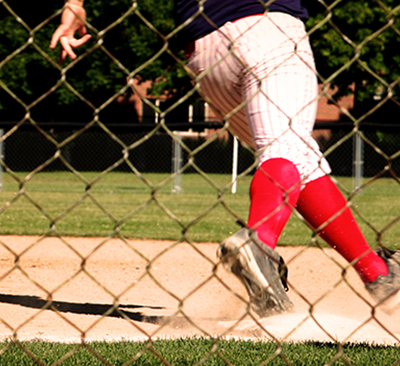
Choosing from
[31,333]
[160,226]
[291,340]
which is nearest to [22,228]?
[160,226]

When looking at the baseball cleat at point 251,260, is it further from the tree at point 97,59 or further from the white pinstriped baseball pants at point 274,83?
the tree at point 97,59

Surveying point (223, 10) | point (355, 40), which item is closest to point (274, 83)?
point (223, 10)

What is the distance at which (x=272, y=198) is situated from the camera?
2.25 metres

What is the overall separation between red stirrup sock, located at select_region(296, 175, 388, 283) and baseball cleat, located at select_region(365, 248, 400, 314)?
0.03 meters

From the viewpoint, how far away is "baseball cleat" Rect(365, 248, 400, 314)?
8.02 feet

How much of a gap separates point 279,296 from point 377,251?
62cm

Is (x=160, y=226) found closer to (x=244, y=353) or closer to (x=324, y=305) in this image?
(x=324, y=305)

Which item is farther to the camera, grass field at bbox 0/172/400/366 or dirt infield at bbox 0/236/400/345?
dirt infield at bbox 0/236/400/345

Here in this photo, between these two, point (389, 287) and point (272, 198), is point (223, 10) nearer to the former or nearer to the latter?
point (272, 198)

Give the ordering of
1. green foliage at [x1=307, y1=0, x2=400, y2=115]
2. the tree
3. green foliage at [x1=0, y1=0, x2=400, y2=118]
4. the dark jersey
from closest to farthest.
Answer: the dark jersey → green foliage at [x1=307, y1=0, x2=400, y2=115] → green foliage at [x1=0, y1=0, x2=400, y2=118] → the tree

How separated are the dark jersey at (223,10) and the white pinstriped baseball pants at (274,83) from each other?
35 mm

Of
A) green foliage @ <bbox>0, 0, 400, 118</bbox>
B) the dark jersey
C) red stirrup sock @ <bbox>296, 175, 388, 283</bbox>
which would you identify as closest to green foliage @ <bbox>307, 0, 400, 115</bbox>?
green foliage @ <bbox>0, 0, 400, 118</bbox>

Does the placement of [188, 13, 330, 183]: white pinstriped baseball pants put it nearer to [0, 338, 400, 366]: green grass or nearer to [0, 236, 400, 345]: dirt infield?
[0, 236, 400, 345]: dirt infield

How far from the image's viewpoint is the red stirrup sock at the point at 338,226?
2559 mm
